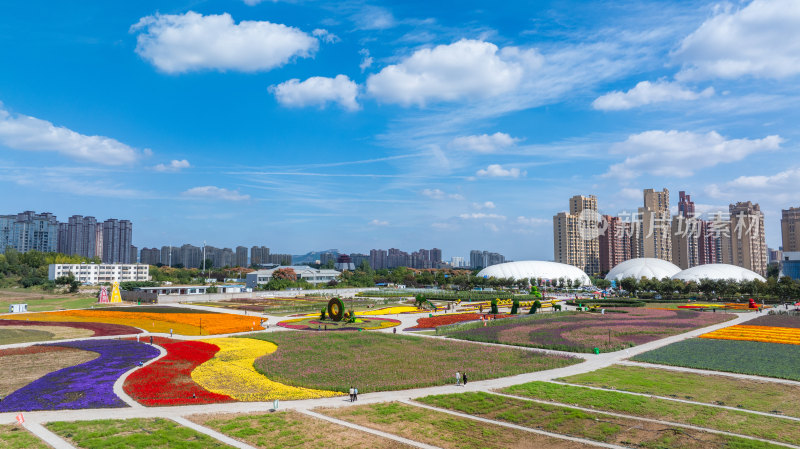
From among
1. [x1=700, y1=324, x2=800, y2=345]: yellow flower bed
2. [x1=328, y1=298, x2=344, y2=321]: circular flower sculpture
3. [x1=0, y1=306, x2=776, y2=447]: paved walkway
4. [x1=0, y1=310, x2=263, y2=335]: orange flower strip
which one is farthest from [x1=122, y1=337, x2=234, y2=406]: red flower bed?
[x1=700, y1=324, x2=800, y2=345]: yellow flower bed

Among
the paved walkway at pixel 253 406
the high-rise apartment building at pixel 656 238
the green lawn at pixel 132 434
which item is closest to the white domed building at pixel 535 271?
the high-rise apartment building at pixel 656 238

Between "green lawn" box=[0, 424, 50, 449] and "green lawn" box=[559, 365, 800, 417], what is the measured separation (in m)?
27.9

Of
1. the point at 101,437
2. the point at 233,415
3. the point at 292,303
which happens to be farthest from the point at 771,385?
the point at 292,303

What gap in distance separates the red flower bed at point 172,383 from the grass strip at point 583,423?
12662 mm

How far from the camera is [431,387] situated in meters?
28.7

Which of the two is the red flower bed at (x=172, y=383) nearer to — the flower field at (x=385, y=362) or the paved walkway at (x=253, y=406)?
the paved walkway at (x=253, y=406)

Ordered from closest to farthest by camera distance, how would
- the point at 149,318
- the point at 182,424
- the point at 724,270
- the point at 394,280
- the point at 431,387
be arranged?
the point at 182,424, the point at 431,387, the point at 149,318, the point at 724,270, the point at 394,280

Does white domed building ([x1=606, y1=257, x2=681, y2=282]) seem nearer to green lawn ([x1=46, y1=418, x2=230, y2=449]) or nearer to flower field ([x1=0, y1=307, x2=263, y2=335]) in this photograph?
flower field ([x1=0, y1=307, x2=263, y2=335])

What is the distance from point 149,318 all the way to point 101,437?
47.2 m

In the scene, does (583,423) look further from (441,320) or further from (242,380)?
(441,320)

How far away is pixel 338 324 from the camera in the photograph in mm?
58031

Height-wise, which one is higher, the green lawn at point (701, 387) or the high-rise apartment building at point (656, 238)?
the high-rise apartment building at point (656, 238)

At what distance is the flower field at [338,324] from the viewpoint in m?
55.3

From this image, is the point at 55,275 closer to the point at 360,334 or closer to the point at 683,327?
the point at 360,334
